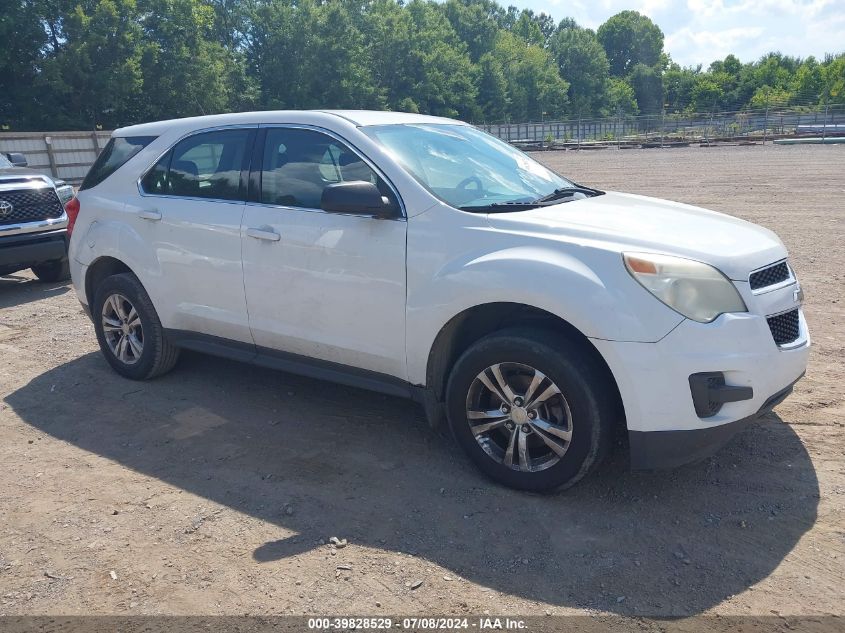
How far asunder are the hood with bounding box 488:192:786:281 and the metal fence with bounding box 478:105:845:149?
36085 millimetres

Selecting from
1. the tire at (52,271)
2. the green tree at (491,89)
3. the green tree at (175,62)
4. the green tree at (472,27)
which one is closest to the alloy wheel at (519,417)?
the tire at (52,271)

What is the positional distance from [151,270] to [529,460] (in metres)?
3.04

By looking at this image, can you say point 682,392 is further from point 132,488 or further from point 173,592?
point 132,488

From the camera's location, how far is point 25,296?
8.98 metres

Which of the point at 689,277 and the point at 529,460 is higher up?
the point at 689,277

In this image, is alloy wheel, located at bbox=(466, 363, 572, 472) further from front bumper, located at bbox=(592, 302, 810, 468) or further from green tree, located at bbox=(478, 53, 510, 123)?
green tree, located at bbox=(478, 53, 510, 123)

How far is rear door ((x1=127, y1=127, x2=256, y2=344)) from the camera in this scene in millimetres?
4742

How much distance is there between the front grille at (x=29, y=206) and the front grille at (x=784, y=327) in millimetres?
8422

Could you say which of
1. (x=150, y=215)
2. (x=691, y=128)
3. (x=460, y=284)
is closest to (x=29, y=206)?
(x=150, y=215)

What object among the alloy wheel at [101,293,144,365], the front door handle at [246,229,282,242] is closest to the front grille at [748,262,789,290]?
the front door handle at [246,229,282,242]

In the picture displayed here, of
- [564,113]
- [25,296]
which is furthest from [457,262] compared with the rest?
[564,113]

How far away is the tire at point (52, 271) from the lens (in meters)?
9.61

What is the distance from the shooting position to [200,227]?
4852 millimetres

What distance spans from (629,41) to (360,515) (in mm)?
160851
